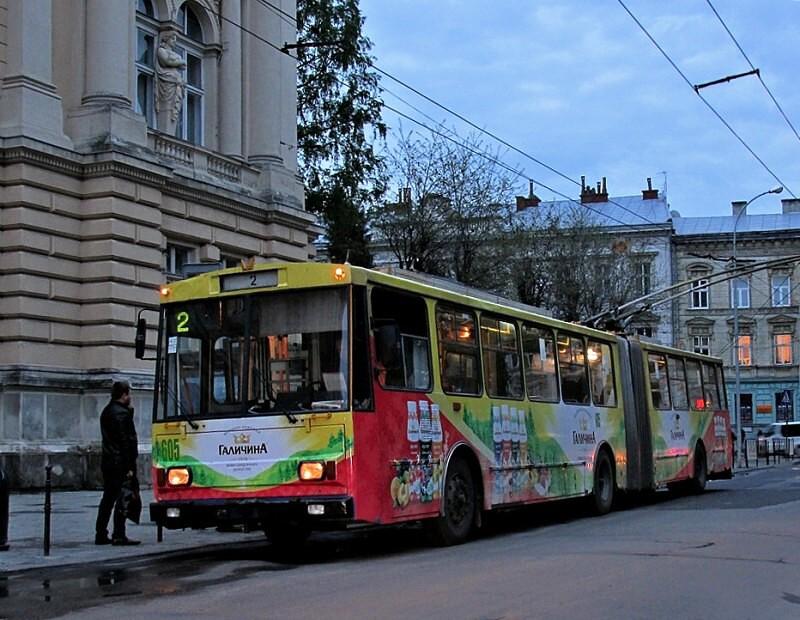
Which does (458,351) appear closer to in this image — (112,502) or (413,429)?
(413,429)

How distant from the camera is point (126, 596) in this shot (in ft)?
31.0

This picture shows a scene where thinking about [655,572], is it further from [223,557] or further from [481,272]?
[481,272]

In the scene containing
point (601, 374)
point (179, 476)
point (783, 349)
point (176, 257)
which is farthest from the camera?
point (783, 349)

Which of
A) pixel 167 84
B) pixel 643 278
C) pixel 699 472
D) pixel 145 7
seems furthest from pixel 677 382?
pixel 643 278

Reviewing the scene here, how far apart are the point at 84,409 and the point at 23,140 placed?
5538 mm

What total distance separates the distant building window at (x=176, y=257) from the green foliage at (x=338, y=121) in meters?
10.6

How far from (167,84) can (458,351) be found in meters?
16.0

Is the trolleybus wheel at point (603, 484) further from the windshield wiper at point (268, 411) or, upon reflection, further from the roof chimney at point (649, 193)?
the roof chimney at point (649, 193)

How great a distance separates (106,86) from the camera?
24312mm

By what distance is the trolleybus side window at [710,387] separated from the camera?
24.0m

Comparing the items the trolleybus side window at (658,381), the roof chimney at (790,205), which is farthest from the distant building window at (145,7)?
the roof chimney at (790,205)

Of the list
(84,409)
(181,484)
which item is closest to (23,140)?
(84,409)

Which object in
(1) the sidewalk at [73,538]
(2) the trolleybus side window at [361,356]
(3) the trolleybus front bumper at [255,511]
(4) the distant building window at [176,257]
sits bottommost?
(1) the sidewalk at [73,538]

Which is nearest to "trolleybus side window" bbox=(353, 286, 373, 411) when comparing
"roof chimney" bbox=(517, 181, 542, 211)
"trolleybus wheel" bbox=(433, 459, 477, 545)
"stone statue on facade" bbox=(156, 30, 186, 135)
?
"trolleybus wheel" bbox=(433, 459, 477, 545)
